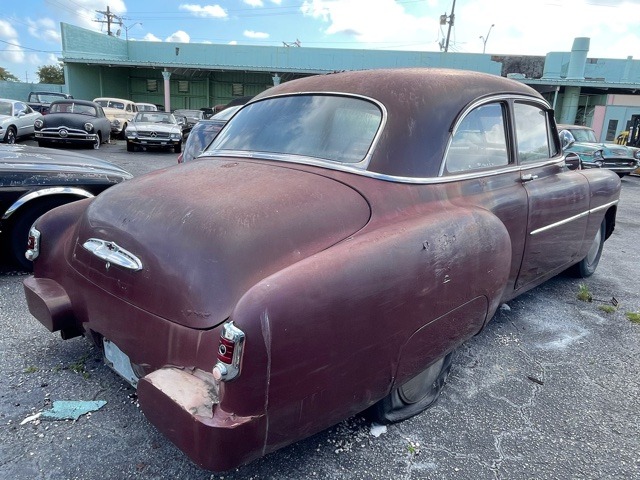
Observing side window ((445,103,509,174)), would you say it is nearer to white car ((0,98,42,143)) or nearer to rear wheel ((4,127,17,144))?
white car ((0,98,42,143))

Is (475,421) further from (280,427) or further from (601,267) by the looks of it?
(601,267)

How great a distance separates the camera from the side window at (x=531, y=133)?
3.10 meters

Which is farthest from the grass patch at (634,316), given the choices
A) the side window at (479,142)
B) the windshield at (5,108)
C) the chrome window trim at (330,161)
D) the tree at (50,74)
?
the tree at (50,74)

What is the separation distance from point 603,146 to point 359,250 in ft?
46.4

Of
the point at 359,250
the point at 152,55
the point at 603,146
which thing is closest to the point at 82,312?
the point at 359,250

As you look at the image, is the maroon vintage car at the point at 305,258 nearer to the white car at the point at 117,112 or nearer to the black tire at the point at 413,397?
the black tire at the point at 413,397

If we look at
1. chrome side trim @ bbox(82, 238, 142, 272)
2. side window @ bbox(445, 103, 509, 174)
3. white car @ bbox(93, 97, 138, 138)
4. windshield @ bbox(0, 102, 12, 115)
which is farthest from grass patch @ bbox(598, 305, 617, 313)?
white car @ bbox(93, 97, 138, 138)

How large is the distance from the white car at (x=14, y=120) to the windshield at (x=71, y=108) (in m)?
0.50

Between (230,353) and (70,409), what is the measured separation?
137 centimetres

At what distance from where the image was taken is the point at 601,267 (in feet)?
16.3

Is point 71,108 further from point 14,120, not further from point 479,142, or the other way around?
point 479,142

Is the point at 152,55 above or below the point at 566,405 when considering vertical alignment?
above

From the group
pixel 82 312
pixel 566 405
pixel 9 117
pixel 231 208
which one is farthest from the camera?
pixel 9 117

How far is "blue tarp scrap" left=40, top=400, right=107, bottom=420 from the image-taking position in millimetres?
2223
